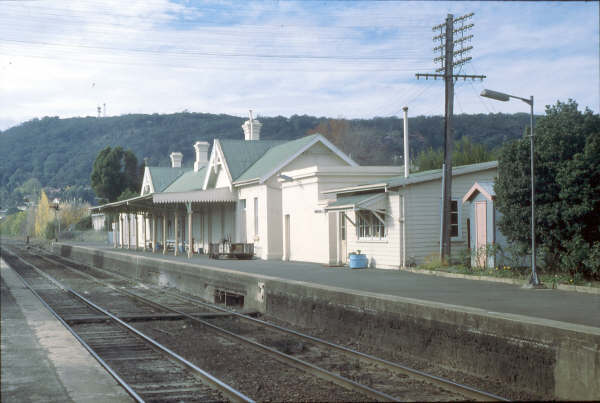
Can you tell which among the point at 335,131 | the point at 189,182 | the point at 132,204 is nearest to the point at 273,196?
the point at 132,204

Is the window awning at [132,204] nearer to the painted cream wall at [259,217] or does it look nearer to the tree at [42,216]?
the painted cream wall at [259,217]

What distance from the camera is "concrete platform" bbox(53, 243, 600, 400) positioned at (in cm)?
802

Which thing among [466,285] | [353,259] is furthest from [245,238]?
[466,285]

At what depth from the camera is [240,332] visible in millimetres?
13461

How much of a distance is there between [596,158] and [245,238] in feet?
66.4

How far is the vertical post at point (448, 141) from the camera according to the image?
19688 mm

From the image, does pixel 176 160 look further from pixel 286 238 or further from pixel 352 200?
pixel 352 200

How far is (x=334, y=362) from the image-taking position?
10250 mm

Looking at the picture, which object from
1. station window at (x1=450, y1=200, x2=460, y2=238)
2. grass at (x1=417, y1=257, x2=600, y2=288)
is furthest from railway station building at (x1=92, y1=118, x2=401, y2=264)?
grass at (x1=417, y1=257, x2=600, y2=288)

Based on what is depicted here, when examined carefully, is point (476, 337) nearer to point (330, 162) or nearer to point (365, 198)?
point (365, 198)

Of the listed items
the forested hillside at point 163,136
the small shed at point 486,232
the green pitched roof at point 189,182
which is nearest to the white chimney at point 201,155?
the green pitched roof at point 189,182

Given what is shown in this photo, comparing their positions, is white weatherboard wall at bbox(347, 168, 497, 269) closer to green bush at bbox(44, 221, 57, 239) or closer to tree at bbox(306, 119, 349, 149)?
tree at bbox(306, 119, 349, 149)

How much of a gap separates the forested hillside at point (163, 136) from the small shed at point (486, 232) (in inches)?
665

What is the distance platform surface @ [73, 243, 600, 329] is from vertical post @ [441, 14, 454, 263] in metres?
1.58
